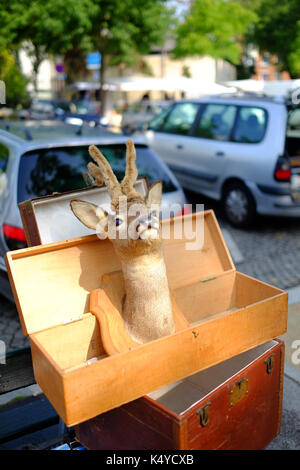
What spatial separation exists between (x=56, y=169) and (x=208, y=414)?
2770 millimetres

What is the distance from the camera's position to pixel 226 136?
7.20 metres

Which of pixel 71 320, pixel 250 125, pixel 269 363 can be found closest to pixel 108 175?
pixel 71 320

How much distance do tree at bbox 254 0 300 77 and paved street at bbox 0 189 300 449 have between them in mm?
14557

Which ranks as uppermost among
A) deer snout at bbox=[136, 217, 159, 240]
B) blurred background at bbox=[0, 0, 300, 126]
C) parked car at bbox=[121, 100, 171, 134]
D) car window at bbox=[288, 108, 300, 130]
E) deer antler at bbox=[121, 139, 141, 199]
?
blurred background at bbox=[0, 0, 300, 126]

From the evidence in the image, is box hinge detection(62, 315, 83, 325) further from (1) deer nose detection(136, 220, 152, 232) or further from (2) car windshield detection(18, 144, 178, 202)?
(2) car windshield detection(18, 144, 178, 202)

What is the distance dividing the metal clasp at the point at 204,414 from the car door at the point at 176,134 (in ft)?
20.2

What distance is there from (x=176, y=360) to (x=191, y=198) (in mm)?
6681

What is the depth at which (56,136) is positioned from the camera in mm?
4590

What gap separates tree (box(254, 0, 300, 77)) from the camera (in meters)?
21.4

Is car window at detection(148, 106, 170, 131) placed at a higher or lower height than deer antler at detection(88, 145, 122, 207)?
higher

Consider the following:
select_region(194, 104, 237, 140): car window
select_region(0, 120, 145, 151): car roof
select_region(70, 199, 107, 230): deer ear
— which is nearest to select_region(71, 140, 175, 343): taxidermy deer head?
select_region(70, 199, 107, 230): deer ear

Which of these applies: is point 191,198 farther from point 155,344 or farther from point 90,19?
point 90,19

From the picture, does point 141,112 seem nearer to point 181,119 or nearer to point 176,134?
point 181,119

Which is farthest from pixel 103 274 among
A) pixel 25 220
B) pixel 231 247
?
pixel 231 247
